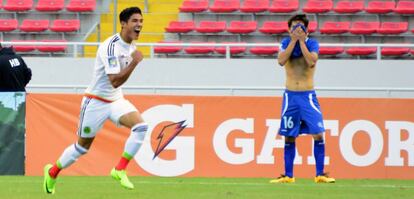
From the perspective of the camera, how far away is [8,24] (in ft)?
79.7

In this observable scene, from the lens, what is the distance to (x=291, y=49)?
1202cm

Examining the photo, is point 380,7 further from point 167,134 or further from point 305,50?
point 305,50

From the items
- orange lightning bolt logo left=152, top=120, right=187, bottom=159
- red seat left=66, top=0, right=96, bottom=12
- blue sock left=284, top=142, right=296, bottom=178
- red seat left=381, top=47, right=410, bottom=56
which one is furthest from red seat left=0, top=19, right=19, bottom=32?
blue sock left=284, top=142, right=296, bottom=178

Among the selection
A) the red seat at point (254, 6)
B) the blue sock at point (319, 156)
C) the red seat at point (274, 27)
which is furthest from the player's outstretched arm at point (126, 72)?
the red seat at point (254, 6)

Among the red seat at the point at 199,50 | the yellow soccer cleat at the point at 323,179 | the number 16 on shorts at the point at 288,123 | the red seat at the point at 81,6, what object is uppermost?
the red seat at the point at 81,6

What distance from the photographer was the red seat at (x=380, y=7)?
78.0ft

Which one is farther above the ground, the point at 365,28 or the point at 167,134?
the point at 365,28

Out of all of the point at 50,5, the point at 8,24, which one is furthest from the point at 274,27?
the point at 8,24

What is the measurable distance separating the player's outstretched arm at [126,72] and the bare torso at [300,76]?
2.85m

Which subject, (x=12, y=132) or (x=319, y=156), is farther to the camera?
(x=12, y=132)

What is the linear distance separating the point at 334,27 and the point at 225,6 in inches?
102

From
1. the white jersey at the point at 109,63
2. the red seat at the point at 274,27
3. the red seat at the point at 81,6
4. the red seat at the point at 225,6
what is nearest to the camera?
the white jersey at the point at 109,63

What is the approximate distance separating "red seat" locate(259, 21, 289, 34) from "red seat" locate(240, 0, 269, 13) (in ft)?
1.65

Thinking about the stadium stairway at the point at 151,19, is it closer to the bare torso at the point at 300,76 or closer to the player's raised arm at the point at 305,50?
the bare torso at the point at 300,76
